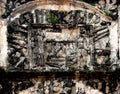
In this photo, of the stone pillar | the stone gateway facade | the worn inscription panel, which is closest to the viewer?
the stone gateway facade

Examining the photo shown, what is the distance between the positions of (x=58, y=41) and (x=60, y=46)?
123mm

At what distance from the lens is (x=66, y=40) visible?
35.7 ft

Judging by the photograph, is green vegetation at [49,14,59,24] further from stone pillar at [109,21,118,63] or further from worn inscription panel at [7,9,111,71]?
stone pillar at [109,21,118,63]

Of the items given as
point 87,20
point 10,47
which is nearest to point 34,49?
point 10,47

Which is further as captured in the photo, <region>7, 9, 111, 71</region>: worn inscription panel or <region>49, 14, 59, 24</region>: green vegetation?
<region>49, 14, 59, 24</region>: green vegetation

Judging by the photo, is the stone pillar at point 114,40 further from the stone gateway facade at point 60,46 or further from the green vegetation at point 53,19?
the green vegetation at point 53,19

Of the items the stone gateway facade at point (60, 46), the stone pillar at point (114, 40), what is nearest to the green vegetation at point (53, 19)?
the stone gateway facade at point (60, 46)

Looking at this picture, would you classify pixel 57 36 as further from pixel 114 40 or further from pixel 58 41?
pixel 114 40

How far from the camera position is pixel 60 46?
10820 mm

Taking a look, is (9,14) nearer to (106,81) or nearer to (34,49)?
(34,49)

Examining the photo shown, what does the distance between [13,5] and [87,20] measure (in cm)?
173

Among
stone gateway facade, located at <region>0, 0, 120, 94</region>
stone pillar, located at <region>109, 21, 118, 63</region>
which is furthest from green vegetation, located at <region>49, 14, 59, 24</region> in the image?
stone pillar, located at <region>109, 21, 118, 63</region>

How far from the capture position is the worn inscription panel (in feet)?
35.1

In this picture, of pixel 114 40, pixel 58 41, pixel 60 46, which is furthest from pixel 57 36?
pixel 114 40
